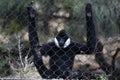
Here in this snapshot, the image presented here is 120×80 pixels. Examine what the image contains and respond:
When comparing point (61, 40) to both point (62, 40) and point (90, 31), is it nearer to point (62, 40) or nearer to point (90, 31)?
point (62, 40)

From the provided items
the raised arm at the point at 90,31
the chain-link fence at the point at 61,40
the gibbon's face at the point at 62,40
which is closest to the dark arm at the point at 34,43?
the chain-link fence at the point at 61,40

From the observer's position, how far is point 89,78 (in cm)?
213

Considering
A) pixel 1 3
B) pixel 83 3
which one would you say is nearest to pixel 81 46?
pixel 83 3

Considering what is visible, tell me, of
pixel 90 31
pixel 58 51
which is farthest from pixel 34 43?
pixel 90 31

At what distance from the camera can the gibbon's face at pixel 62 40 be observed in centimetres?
208

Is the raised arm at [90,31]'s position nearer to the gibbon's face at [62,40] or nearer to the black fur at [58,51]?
the black fur at [58,51]

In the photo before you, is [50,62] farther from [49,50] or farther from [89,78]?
[89,78]

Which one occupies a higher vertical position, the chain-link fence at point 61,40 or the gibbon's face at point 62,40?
the gibbon's face at point 62,40

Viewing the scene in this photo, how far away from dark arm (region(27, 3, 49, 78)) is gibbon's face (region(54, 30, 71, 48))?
0.34 ft

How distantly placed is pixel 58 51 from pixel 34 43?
0.13m

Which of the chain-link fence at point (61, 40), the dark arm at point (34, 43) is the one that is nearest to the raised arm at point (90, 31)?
the chain-link fence at point (61, 40)

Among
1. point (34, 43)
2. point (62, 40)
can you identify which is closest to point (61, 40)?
point (62, 40)

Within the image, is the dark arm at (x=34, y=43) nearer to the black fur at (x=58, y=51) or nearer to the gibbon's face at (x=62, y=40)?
the black fur at (x=58, y=51)

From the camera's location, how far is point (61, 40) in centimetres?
207
